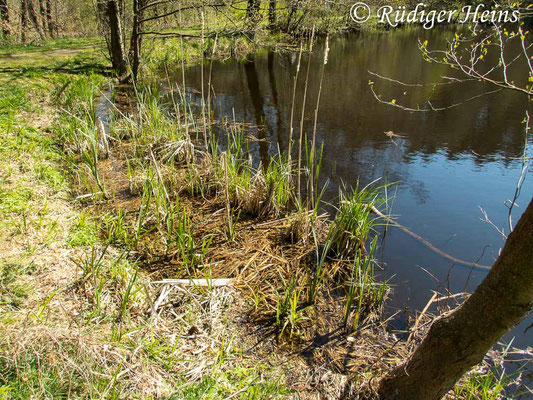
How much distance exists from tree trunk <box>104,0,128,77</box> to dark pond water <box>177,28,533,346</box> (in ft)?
6.71

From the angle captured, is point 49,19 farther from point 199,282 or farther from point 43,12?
point 199,282

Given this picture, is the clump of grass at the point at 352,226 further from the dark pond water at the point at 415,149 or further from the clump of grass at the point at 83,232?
the clump of grass at the point at 83,232

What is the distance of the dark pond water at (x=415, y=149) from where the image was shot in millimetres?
3844

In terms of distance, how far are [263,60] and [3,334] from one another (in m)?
13.9

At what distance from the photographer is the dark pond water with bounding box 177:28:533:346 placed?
3844 mm

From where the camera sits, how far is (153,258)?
324cm

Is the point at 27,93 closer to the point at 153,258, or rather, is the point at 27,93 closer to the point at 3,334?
the point at 153,258

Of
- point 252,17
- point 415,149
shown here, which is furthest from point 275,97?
point 415,149

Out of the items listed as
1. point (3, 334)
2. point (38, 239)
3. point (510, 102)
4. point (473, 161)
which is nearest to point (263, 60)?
point (510, 102)

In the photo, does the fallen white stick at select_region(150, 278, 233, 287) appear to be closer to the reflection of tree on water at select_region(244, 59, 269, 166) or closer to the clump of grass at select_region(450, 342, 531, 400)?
the clump of grass at select_region(450, 342, 531, 400)

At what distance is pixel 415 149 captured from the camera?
22.1 ft

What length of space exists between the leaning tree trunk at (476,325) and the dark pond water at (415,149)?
127cm

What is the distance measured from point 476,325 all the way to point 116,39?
9.56 metres

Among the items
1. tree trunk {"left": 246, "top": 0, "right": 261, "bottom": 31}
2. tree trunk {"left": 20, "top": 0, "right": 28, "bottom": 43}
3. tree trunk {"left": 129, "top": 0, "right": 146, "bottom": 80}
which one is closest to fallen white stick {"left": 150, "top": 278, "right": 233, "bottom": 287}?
tree trunk {"left": 246, "top": 0, "right": 261, "bottom": 31}
